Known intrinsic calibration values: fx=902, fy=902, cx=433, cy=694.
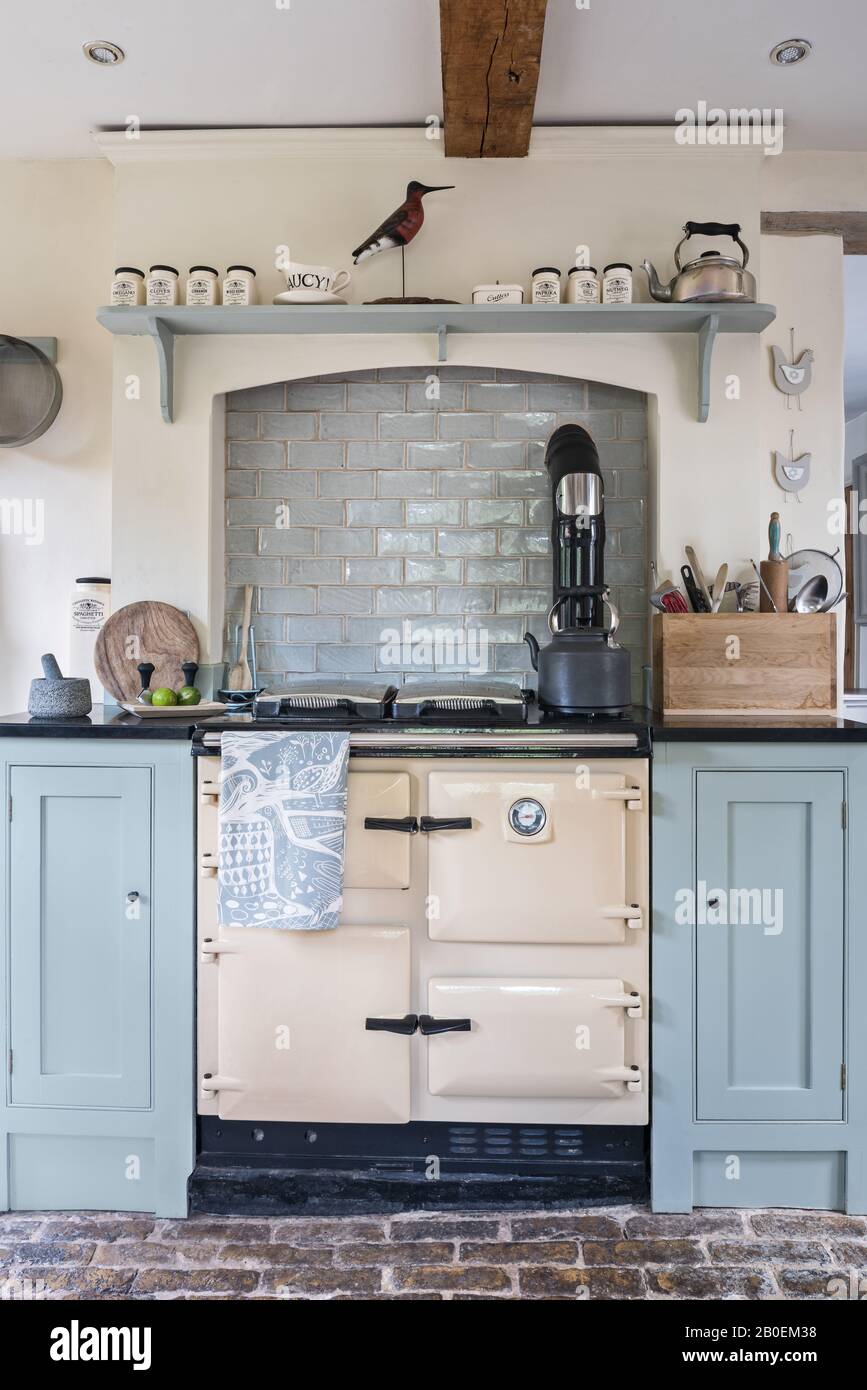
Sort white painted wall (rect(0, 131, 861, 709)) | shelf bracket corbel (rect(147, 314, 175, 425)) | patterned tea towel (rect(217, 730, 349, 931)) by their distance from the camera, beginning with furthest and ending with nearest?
white painted wall (rect(0, 131, 861, 709)) < shelf bracket corbel (rect(147, 314, 175, 425)) < patterned tea towel (rect(217, 730, 349, 931))

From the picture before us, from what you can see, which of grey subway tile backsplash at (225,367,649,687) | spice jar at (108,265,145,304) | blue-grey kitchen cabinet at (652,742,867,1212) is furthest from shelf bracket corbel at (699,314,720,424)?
spice jar at (108,265,145,304)

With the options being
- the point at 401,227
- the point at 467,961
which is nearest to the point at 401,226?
the point at 401,227

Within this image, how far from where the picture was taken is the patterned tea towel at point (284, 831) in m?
1.90

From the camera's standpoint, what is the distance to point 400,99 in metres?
2.38

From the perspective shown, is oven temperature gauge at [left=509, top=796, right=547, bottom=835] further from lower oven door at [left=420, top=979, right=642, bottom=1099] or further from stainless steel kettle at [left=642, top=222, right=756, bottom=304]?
stainless steel kettle at [left=642, top=222, right=756, bottom=304]

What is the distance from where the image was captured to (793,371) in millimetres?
2637

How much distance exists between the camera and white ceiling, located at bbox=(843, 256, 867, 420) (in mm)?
3383

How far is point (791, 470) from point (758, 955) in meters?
1.45

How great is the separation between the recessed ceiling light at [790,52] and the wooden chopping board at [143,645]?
6.87ft

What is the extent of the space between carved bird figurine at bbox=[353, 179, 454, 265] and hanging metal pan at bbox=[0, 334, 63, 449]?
101cm

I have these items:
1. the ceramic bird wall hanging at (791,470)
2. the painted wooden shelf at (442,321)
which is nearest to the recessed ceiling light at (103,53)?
the painted wooden shelf at (442,321)

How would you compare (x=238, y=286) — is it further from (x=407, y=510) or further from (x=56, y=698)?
(x=56, y=698)

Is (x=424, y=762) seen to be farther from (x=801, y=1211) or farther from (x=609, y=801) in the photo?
(x=801, y=1211)

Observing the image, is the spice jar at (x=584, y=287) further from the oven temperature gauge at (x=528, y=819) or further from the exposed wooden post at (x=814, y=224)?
the oven temperature gauge at (x=528, y=819)
